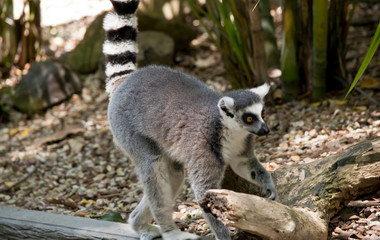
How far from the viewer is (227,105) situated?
3.39 m

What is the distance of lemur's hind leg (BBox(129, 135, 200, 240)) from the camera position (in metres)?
3.61

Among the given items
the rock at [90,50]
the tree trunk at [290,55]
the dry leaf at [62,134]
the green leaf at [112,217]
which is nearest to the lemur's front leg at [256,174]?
the green leaf at [112,217]

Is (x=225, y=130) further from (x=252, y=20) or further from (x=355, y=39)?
(x=355, y=39)

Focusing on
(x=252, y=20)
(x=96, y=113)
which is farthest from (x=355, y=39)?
(x=96, y=113)

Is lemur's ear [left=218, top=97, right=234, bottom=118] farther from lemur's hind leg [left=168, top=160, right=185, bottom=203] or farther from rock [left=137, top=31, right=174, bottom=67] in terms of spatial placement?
rock [left=137, top=31, right=174, bottom=67]

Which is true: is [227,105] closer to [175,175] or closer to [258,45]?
A: [175,175]

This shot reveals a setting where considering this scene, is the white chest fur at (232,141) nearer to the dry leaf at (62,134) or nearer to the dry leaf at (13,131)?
the dry leaf at (62,134)

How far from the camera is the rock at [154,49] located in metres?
7.52

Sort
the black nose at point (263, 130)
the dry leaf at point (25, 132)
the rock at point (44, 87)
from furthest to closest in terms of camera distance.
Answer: the rock at point (44, 87) → the dry leaf at point (25, 132) → the black nose at point (263, 130)

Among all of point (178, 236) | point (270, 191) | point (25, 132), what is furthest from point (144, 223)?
point (25, 132)

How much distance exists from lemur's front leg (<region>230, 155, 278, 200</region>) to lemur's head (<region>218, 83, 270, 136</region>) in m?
0.33

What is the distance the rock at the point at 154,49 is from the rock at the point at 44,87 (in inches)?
44.7

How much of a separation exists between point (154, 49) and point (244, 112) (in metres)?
4.44

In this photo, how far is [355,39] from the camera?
7.11 meters
